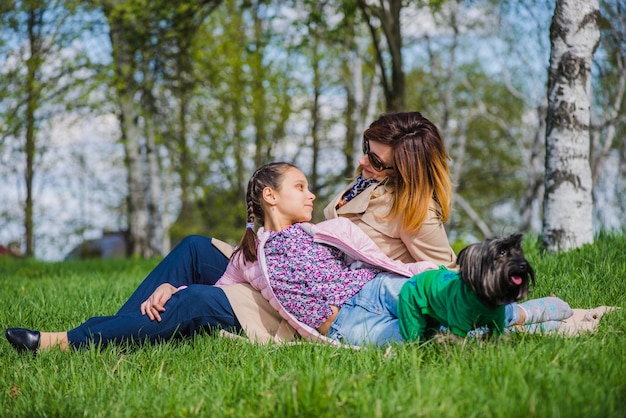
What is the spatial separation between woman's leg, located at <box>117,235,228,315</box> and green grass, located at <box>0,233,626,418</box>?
59 centimetres

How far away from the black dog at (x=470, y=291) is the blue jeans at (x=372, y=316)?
0.36ft

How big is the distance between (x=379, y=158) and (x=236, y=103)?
49.9ft

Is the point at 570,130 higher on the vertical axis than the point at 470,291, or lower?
higher

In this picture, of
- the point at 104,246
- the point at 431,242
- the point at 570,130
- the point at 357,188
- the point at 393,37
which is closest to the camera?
the point at 431,242

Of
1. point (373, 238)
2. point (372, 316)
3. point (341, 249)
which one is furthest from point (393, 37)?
point (372, 316)

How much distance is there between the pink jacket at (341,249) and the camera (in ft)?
12.0

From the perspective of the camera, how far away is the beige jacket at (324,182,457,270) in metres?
3.87

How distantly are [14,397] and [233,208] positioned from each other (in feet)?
54.8

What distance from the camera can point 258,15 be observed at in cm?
2002

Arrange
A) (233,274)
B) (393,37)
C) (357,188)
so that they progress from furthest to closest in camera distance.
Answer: (393,37) → (357,188) → (233,274)

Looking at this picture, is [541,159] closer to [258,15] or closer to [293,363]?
[258,15]

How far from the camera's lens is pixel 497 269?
107 inches

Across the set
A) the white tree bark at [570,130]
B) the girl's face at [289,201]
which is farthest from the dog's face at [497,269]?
the white tree bark at [570,130]

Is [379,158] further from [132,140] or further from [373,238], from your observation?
[132,140]
